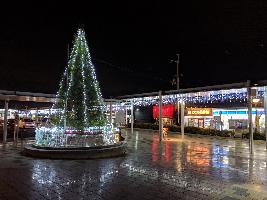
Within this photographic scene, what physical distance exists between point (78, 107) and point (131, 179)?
737cm

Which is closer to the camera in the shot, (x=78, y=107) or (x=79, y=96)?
(x=78, y=107)

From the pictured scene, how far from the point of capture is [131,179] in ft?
30.8

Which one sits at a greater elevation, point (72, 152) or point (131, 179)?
point (72, 152)

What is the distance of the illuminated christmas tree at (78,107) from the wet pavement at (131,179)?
187 centimetres

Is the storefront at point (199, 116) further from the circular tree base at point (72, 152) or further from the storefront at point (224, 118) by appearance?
the circular tree base at point (72, 152)

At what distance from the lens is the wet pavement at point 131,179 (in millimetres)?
7633

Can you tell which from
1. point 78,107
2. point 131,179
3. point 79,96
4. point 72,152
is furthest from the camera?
point 79,96

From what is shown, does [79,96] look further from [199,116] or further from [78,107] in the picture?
[199,116]

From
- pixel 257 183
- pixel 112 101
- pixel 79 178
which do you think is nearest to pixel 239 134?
pixel 112 101

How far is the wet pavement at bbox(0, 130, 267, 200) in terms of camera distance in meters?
7.63

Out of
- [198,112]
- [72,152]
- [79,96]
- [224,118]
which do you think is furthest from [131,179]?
[198,112]

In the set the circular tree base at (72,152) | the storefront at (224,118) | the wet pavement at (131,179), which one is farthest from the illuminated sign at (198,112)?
the circular tree base at (72,152)

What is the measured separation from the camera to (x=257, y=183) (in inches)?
362

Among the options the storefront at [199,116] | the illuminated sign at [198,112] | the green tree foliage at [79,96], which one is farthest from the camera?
the storefront at [199,116]
